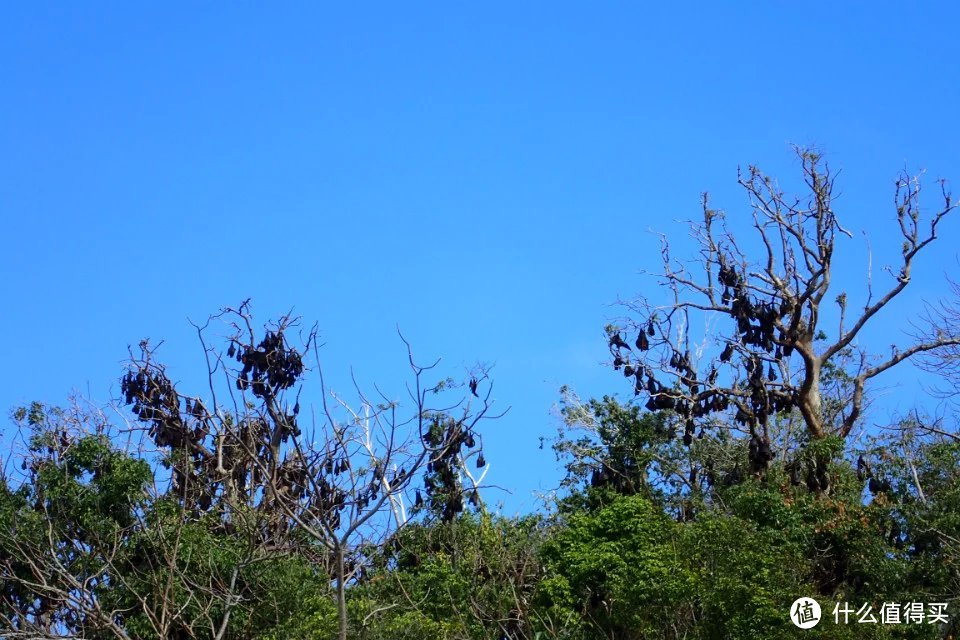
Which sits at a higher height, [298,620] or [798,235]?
[798,235]

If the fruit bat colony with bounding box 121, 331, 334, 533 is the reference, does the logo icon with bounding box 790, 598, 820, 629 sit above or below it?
below

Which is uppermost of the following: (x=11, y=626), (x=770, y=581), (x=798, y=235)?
(x=798, y=235)

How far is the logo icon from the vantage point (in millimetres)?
14742

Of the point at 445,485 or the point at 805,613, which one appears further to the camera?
the point at 445,485

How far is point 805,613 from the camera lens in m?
14.9

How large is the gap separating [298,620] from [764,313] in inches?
359

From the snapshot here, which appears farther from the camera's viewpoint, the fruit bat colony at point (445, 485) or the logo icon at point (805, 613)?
the fruit bat colony at point (445, 485)

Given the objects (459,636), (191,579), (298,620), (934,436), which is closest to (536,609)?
(459,636)

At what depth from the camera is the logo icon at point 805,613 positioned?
1474 centimetres

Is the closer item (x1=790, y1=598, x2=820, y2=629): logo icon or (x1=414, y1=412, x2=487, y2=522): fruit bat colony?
(x1=790, y1=598, x2=820, y2=629): logo icon

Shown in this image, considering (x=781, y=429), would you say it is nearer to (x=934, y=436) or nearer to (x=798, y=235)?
(x=934, y=436)

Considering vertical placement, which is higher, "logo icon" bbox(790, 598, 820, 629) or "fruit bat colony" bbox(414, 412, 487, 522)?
"fruit bat colony" bbox(414, 412, 487, 522)

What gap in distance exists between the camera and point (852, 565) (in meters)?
17.3

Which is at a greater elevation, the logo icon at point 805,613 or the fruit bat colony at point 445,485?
the fruit bat colony at point 445,485
